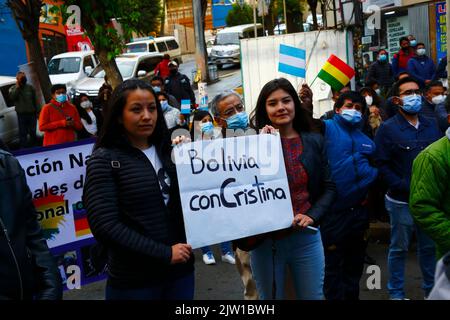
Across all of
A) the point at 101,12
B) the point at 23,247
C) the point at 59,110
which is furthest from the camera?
the point at 101,12

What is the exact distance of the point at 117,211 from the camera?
2.72 meters

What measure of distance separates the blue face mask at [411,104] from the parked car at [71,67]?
15.3 metres

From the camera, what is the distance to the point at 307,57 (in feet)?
34.9

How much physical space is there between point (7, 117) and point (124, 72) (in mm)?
7372

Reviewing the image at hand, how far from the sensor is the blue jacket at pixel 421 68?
1163 cm

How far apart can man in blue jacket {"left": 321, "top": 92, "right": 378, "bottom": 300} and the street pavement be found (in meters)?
0.68

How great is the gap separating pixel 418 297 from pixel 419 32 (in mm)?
15019

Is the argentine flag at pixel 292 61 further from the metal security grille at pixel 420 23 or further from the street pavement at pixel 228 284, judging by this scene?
the metal security grille at pixel 420 23

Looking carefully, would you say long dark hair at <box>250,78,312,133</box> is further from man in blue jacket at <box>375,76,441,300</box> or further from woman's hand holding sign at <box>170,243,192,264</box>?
man in blue jacket at <box>375,76,441,300</box>

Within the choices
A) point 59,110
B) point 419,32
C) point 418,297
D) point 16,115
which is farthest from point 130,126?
point 419,32

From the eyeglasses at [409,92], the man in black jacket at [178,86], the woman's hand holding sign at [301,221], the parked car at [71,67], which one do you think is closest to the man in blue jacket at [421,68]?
the man in black jacket at [178,86]

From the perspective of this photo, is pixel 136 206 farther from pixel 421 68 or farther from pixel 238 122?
pixel 421 68

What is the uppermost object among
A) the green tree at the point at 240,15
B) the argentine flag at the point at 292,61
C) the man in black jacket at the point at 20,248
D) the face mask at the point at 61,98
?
the green tree at the point at 240,15

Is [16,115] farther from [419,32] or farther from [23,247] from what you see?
[419,32]
